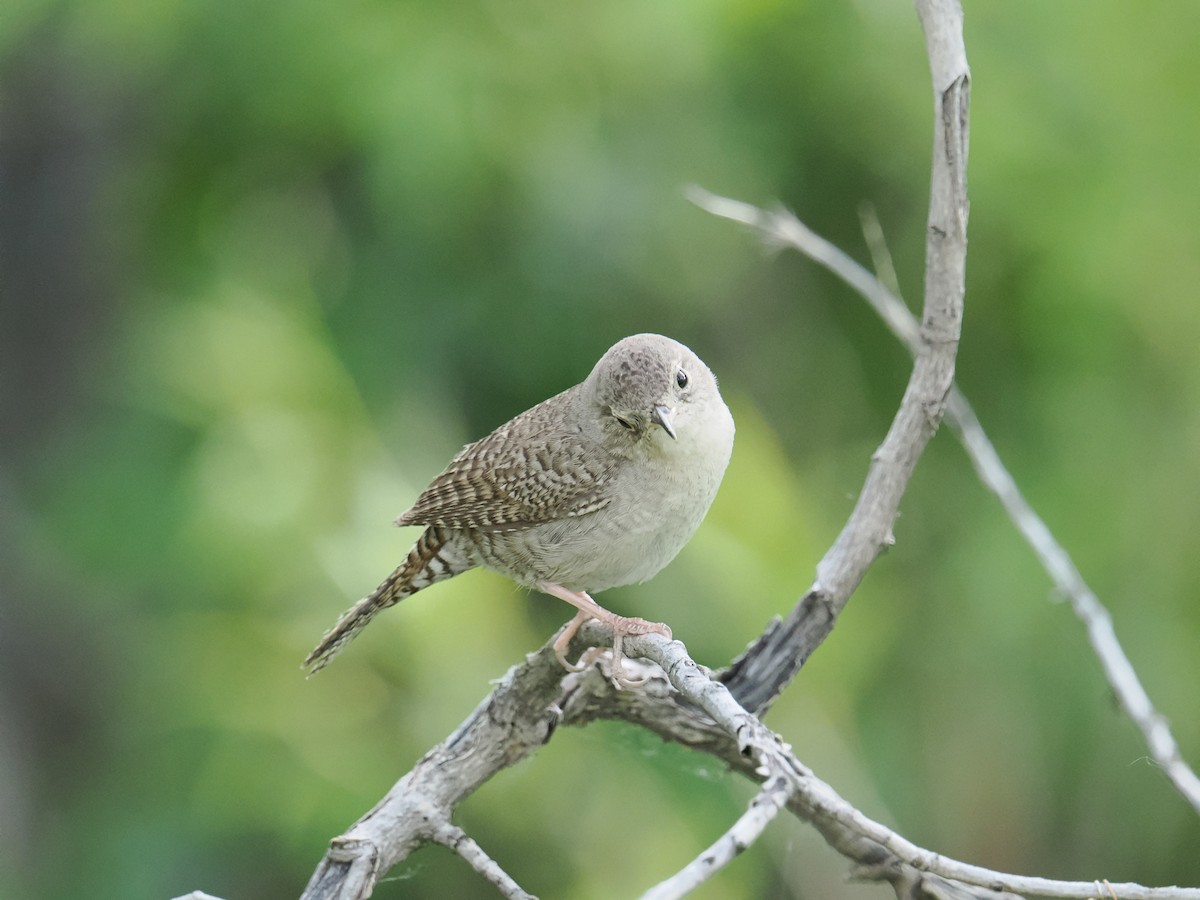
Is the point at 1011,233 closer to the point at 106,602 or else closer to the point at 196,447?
the point at 196,447

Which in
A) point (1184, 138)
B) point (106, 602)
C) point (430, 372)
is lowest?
point (106, 602)

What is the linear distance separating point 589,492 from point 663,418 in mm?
295

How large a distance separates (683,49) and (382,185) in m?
1.16

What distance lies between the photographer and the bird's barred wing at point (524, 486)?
116 inches

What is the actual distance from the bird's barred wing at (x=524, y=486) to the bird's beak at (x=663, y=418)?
0.76 feet

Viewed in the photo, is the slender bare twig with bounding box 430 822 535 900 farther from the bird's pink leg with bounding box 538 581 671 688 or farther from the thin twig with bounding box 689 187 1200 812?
the thin twig with bounding box 689 187 1200 812

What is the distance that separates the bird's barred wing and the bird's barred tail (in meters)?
0.10

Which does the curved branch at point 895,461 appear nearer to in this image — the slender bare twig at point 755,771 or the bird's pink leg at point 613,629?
the slender bare twig at point 755,771

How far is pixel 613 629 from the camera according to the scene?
8.63ft

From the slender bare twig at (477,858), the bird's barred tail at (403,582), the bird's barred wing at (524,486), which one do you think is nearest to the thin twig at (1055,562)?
the bird's barred wing at (524,486)

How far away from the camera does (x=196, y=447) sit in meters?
4.65

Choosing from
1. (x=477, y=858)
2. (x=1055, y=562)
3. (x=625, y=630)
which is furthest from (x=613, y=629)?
(x=1055, y=562)

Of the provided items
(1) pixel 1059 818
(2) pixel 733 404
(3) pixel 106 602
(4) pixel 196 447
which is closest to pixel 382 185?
(4) pixel 196 447

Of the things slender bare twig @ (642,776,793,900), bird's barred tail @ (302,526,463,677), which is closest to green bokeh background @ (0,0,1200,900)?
bird's barred tail @ (302,526,463,677)
